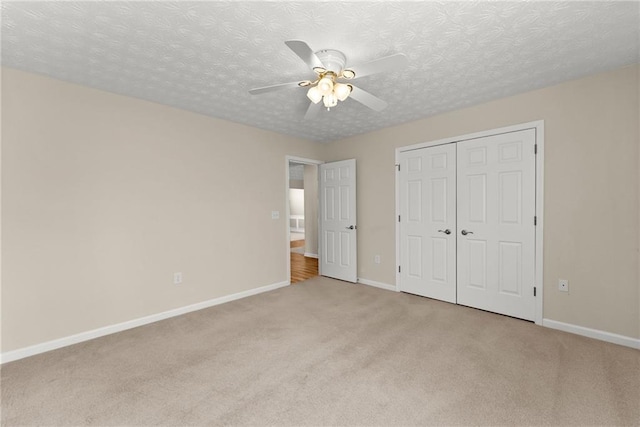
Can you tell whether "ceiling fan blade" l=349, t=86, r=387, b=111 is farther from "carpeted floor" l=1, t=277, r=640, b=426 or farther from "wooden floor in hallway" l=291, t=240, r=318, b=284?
"wooden floor in hallway" l=291, t=240, r=318, b=284

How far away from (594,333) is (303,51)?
346cm

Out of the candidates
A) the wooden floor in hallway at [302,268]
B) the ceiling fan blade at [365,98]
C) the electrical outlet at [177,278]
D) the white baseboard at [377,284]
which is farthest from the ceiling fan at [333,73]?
the wooden floor in hallway at [302,268]

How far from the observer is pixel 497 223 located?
124 inches

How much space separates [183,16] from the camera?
5.47 feet

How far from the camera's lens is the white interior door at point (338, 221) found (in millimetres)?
4504

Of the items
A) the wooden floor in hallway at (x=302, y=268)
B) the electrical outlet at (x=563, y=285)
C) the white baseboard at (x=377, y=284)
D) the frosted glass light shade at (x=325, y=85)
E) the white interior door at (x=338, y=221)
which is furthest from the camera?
the wooden floor in hallway at (x=302, y=268)

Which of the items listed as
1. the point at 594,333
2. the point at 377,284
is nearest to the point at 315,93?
the point at 377,284

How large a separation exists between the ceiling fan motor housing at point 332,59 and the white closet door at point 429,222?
6.68 ft

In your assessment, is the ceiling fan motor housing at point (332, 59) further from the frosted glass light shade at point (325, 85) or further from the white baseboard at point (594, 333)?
the white baseboard at point (594, 333)

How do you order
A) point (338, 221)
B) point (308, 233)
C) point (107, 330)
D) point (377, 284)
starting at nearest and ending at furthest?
point (107, 330) < point (377, 284) < point (338, 221) < point (308, 233)

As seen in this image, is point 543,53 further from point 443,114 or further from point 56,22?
point 56,22

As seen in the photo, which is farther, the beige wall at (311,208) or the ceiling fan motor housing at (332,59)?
the beige wall at (311,208)

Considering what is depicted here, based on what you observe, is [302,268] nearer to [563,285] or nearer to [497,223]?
[497,223]

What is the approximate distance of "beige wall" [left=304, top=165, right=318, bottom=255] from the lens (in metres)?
6.59
